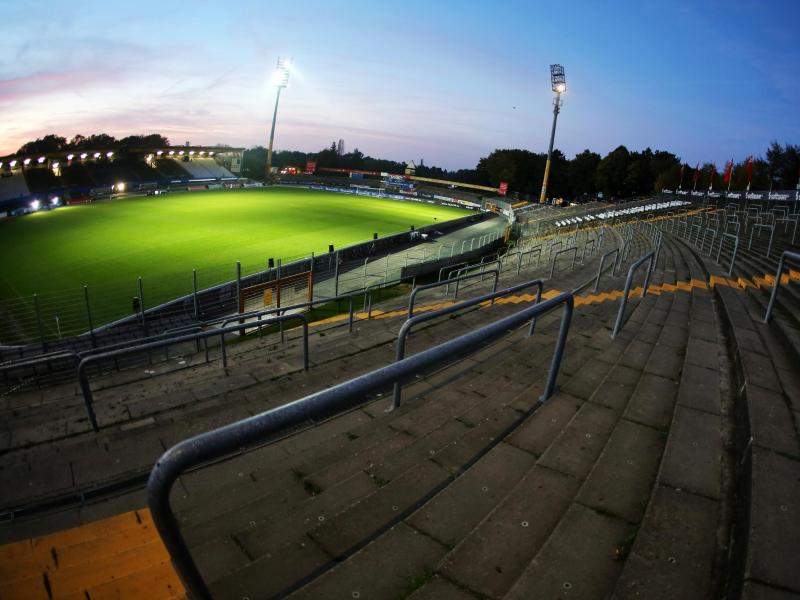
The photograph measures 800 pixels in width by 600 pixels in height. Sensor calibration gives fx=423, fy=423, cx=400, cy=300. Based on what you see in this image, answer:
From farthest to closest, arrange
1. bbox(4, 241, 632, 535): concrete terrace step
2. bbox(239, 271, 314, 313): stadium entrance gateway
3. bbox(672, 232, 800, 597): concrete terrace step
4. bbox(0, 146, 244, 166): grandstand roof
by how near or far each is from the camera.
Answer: bbox(0, 146, 244, 166): grandstand roof
bbox(239, 271, 314, 313): stadium entrance gateway
bbox(4, 241, 632, 535): concrete terrace step
bbox(672, 232, 800, 597): concrete terrace step

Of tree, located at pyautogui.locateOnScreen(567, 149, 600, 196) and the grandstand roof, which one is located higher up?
tree, located at pyautogui.locateOnScreen(567, 149, 600, 196)

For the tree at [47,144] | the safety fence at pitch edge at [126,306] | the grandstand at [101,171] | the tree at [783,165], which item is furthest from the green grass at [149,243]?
the tree at [47,144]

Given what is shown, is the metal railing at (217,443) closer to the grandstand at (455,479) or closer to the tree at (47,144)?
the grandstand at (455,479)

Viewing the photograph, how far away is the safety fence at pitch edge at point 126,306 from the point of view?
1305 cm

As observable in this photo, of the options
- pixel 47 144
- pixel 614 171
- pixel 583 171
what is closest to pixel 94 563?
pixel 614 171

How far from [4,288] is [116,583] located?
23.2 m

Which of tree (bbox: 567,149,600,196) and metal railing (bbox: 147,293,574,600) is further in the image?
tree (bbox: 567,149,600,196)

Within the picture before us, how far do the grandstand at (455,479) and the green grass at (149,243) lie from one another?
1230 centimetres

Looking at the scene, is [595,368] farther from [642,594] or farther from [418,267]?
[418,267]

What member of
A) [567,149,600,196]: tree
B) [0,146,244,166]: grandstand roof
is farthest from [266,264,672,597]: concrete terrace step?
[567,149,600,196]: tree

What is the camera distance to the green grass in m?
18.9

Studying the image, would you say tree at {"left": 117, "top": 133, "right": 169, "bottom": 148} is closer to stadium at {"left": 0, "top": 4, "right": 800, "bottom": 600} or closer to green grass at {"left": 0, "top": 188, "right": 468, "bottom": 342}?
green grass at {"left": 0, "top": 188, "right": 468, "bottom": 342}

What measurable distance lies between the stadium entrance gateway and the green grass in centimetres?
417

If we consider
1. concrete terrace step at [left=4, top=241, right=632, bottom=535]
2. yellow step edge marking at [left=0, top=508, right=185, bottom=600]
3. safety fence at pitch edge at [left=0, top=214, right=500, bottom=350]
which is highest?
yellow step edge marking at [left=0, top=508, right=185, bottom=600]
